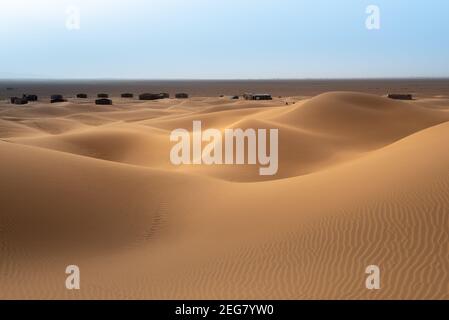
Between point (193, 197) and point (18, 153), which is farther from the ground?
point (18, 153)

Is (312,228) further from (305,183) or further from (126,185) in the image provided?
(126,185)

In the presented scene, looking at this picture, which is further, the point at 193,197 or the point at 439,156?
the point at 193,197

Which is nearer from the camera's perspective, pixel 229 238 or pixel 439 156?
pixel 229 238

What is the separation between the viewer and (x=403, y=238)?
24.4ft

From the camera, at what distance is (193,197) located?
479 inches

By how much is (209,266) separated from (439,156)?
6.98 m

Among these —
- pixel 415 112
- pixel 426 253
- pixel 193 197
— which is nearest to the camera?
pixel 426 253

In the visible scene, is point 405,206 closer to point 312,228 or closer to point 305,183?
point 312,228

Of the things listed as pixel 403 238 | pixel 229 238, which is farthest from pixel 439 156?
pixel 229 238
